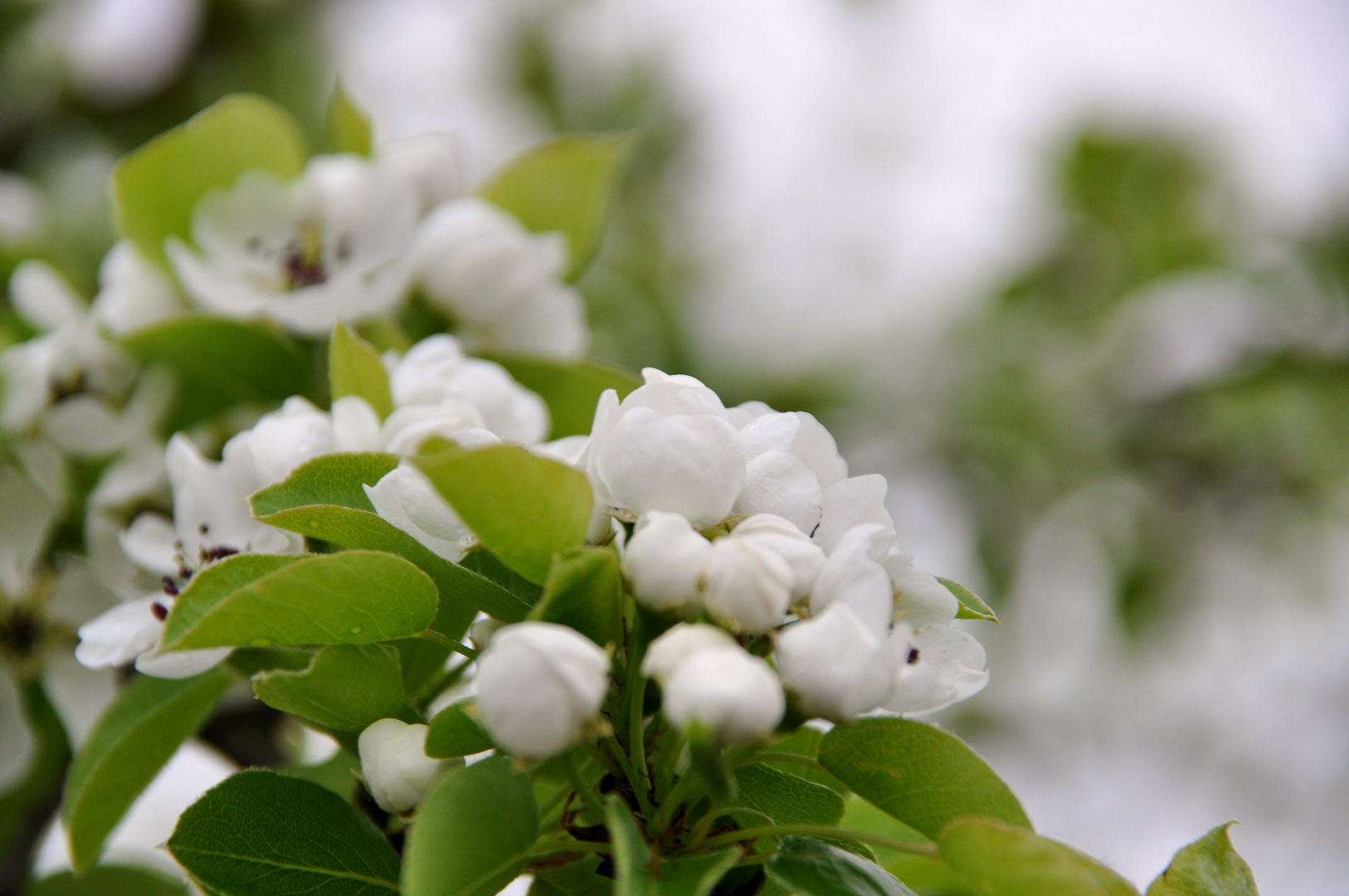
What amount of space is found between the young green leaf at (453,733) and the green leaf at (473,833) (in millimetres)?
24

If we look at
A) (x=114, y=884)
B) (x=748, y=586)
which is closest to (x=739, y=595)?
(x=748, y=586)

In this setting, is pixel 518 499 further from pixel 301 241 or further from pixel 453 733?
pixel 301 241

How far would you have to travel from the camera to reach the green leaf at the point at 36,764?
128 centimetres

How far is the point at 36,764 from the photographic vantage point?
1283 mm

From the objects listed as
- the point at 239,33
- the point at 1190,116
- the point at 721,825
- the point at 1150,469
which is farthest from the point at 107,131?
the point at 1190,116

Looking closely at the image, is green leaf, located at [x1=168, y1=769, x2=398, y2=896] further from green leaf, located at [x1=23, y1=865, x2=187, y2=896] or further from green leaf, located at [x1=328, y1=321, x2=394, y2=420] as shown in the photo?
green leaf, located at [x1=23, y1=865, x2=187, y2=896]

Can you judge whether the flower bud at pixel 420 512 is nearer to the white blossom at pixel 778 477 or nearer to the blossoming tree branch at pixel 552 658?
the blossoming tree branch at pixel 552 658

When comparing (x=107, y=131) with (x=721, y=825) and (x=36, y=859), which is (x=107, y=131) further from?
(x=721, y=825)

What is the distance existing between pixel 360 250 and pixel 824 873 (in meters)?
0.81

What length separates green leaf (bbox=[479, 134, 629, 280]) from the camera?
4.36ft

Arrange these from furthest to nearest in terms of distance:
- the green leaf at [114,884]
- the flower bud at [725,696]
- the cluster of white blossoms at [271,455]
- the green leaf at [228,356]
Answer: the green leaf at [114,884]
the green leaf at [228,356]
the cluster of white blossoms at [271,455]
the flower bud at [725,696]

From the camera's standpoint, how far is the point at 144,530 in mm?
1012

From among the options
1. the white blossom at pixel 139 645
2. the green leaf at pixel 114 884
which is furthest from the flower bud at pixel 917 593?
the green leaf at pixel 114 884

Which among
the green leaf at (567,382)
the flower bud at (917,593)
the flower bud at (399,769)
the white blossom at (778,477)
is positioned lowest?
the flower bud at (399,769)
